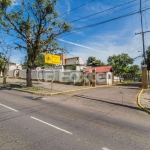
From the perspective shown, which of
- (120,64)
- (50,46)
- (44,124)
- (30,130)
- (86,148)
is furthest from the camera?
(120,64)

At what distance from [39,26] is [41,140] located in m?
15.3

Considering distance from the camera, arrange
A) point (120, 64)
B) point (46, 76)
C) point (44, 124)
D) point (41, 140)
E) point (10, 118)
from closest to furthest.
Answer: point (41, 140) → point (44, 124) → point (10, 118) → point (46, 76) → point (120, 64)

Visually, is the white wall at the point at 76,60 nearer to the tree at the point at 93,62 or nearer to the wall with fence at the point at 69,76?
the tree at the point at 93,62

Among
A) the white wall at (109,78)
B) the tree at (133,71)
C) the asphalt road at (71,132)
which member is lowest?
the asphalt road at (71,132)

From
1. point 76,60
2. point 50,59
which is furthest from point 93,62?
point 50,59

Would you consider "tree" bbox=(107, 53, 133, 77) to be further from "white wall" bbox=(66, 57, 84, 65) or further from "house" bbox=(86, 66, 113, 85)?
"house" bbox=(86, 66, 113, 85)

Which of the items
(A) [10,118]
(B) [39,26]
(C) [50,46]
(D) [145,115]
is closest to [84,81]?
(C) [50,46]

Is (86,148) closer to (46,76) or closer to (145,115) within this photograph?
(145,115)

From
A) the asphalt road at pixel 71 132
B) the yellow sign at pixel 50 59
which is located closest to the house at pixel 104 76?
the yellow sign at pixel 50 59

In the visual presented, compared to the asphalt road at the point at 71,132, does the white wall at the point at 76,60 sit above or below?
above

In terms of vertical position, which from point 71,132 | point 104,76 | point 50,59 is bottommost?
point 71,132

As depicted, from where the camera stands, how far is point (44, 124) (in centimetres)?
590

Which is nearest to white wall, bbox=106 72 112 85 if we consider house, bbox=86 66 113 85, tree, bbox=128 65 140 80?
house, bbox=86 66 113 85

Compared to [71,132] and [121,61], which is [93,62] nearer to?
[121,61]
